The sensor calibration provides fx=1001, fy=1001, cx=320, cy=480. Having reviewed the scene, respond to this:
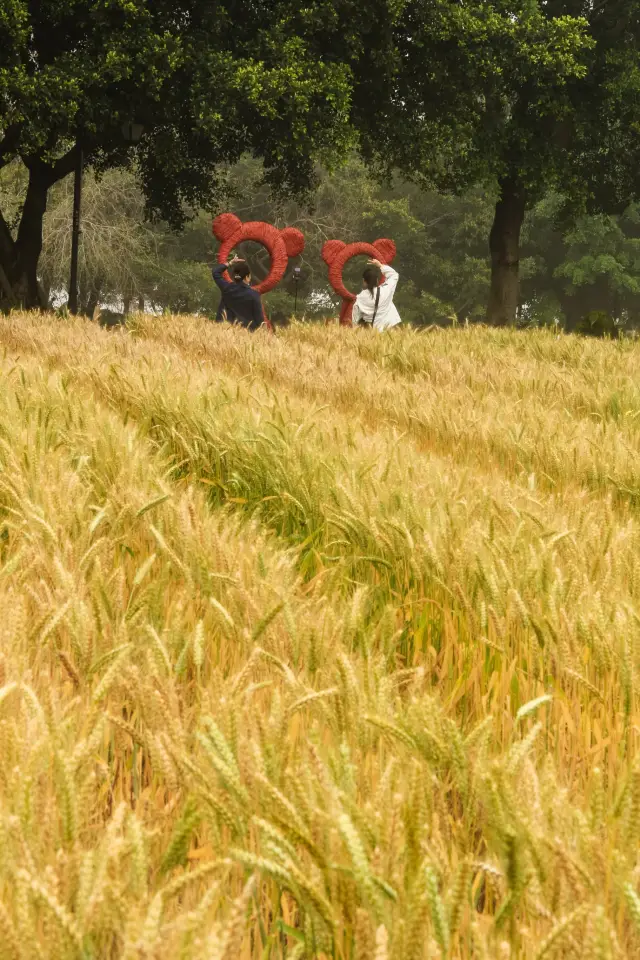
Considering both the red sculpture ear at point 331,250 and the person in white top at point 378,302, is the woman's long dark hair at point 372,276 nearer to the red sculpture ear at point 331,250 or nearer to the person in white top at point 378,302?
the person in white top at point 378,302

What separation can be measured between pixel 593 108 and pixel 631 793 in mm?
26665

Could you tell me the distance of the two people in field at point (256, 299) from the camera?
15039 mm

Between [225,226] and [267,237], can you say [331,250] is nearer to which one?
[267,237]

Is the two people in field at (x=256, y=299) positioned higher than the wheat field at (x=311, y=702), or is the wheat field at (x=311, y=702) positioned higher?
the two people in field at (x=256, y=299)

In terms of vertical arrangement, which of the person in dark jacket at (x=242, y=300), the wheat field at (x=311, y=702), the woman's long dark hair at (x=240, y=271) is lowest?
the wheat field at (x=311, y=702)

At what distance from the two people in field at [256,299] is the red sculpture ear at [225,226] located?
3870 mm

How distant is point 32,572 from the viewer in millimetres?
2158

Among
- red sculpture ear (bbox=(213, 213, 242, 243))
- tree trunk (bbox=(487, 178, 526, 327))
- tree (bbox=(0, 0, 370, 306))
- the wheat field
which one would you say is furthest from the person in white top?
the wheat field

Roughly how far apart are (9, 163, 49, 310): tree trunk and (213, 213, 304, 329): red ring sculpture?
3830 mm

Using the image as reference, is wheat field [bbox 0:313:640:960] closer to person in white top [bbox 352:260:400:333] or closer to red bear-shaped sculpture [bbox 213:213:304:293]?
person in white top [bbox 352:260:400:333]

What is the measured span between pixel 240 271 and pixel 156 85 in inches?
195

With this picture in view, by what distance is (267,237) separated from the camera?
69.6 ft

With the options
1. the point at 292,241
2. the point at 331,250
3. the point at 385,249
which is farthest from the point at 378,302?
the point at 331,250

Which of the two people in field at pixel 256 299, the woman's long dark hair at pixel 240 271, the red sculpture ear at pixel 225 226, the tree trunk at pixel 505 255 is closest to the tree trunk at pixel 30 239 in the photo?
the red sculpture ear at pixel 225 226
